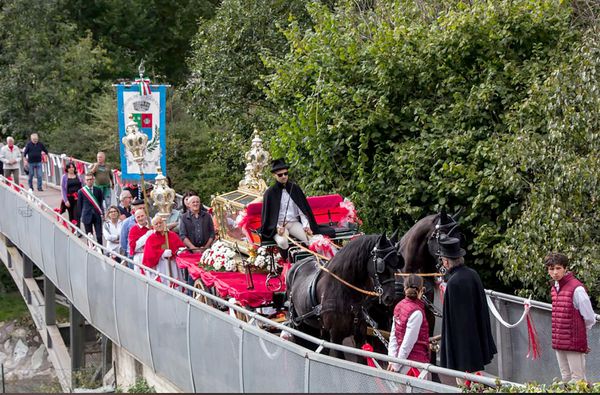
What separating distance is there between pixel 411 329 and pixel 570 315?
176 centimetres

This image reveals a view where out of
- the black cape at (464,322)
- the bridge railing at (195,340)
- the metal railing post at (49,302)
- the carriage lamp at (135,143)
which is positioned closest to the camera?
the bridge railing at (195,340)

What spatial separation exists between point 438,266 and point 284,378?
2.51 m

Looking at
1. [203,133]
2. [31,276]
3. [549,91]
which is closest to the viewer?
[549,91]

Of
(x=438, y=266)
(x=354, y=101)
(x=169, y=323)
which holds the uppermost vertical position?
(x=354, y=101)

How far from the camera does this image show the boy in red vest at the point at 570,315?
11.1 m

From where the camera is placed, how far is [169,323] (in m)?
13.9

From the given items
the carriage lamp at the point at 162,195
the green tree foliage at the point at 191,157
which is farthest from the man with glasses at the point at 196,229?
the green tree foliage at the point at 191,157

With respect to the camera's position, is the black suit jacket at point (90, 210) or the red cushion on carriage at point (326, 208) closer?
the red cushion on carriage at point (326, 208)

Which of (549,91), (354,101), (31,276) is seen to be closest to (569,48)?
(549,91)

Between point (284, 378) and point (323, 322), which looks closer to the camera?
point (284, 378)

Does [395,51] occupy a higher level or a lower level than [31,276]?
higher

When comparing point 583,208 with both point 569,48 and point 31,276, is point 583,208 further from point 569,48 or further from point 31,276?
point 31,276

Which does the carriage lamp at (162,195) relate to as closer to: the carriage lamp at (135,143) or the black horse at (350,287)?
the carriage lamp at (135,143)

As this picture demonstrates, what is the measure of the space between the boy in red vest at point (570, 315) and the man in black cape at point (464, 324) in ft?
3.18
